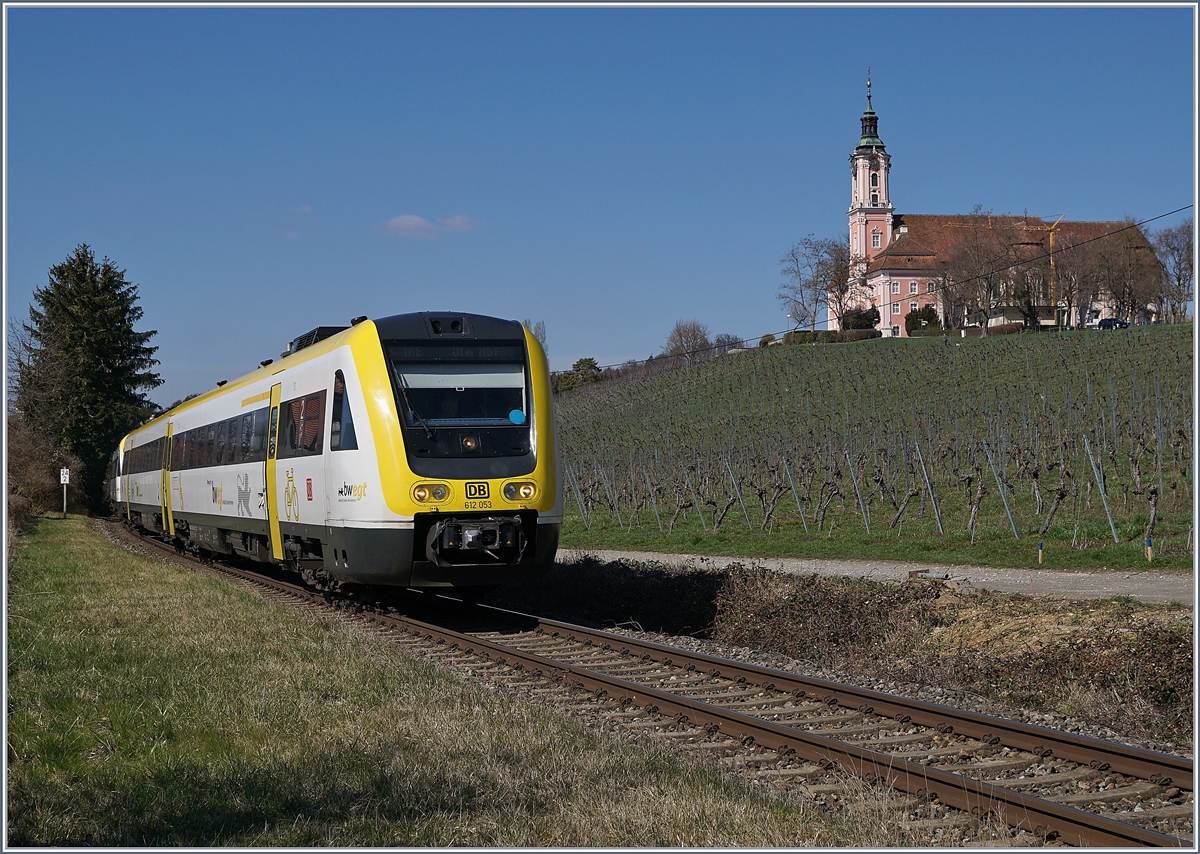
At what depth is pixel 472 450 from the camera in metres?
12.1

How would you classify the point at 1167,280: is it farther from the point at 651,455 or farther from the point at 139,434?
the point at 139,434

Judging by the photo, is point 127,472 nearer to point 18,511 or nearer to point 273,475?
point 18,511

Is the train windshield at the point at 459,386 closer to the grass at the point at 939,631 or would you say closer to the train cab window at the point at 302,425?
the train cab window at the point at 302,425

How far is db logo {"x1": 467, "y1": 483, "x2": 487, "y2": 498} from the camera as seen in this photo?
12.0m

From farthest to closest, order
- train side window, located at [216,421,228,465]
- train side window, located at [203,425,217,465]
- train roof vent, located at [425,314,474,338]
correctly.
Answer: train side window, located at [203,425,217,465] < train side window, located at [216,421,228,465] < train roof vent, located at [425,314,474,338]

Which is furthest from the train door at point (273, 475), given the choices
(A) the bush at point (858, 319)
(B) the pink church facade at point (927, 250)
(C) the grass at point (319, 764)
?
(A) the bush at point (858, 319)

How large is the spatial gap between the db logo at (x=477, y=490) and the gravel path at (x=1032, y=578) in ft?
21.5

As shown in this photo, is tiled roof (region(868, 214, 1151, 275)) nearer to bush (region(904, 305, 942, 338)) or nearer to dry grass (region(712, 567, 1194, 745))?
bush (region(904, 305, 942, 338))

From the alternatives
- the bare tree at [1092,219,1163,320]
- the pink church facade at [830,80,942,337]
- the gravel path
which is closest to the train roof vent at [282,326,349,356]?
the gravel path

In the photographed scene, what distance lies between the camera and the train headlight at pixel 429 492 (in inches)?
464

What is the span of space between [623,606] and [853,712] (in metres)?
8.02

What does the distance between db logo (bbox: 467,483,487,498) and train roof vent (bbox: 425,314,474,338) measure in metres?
1.84

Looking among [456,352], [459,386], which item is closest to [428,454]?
[459,386]

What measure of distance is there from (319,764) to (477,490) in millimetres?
5357
